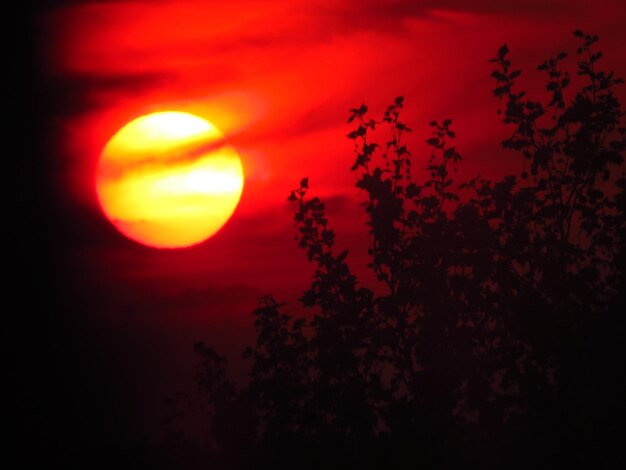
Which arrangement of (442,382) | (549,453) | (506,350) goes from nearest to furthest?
(549,453)
(506,350)
(442,382)

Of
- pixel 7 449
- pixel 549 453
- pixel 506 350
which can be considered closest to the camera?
pixel 549 453

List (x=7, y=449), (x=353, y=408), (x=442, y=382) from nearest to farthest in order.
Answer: (x=442, y=382) → (x=353, y=408) → (x=7, y=449)

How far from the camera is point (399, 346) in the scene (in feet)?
80.4

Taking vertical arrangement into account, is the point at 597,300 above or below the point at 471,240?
below

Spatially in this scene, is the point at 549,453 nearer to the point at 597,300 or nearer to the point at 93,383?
the point at 597,300

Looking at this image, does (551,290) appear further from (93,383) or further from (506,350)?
(93,383)

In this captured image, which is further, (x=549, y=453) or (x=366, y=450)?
(x=366, y=450)

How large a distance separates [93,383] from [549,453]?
16950mm

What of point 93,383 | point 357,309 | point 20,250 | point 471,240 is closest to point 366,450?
point 357,309

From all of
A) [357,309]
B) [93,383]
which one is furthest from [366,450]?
[93,383]

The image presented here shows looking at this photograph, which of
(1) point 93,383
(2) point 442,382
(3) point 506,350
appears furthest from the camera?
(1) point 93,383

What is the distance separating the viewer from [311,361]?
1154 inches

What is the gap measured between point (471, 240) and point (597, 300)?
2.87m

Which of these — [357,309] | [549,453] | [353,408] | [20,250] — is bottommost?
[549,453]
